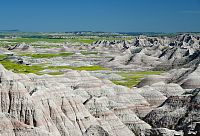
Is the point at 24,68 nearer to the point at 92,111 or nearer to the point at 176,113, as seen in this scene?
the point at 176,113

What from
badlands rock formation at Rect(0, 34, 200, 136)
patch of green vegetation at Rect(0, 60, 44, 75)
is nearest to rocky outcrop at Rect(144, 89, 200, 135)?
badlands rock formation at Rect(0, 34, 200, 136)

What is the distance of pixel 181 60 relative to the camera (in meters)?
123

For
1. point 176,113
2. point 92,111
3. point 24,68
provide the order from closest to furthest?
point 92,111 < point 176,113 < point 24,68

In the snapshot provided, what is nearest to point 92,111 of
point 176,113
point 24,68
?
point 176,113

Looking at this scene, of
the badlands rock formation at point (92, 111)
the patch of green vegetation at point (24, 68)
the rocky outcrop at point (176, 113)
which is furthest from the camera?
the patch of green vegetation at point (24, 68)

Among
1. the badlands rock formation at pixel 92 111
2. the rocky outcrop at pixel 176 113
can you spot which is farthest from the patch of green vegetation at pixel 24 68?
the rocky outcrop at pixel 176 113

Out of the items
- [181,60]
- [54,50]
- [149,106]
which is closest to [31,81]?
[149,106]

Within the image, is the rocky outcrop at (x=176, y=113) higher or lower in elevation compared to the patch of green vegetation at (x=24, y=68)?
higher

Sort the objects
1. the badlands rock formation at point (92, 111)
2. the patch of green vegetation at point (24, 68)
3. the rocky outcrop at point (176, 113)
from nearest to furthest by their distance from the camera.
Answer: the badlands rock formation at point (92, 111) < the rocky outcrop at point (176, 113) < the patch of green vegetation at point (24, 68)

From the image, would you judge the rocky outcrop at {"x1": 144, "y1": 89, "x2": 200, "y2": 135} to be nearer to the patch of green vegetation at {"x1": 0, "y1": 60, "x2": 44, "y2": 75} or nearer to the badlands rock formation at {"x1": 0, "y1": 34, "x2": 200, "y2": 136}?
the badlands rock formation at {"x1": 0, "y1": 34, "x2": 200, "y2": 136}

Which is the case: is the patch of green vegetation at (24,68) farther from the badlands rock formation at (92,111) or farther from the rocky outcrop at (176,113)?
the rocky outcrop at (176,113)

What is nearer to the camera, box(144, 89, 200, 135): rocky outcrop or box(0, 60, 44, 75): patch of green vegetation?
box(144, 89, 200, 135): rocky outcrop

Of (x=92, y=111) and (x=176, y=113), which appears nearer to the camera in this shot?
(x=92, y=111)

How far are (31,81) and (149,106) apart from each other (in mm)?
13511
